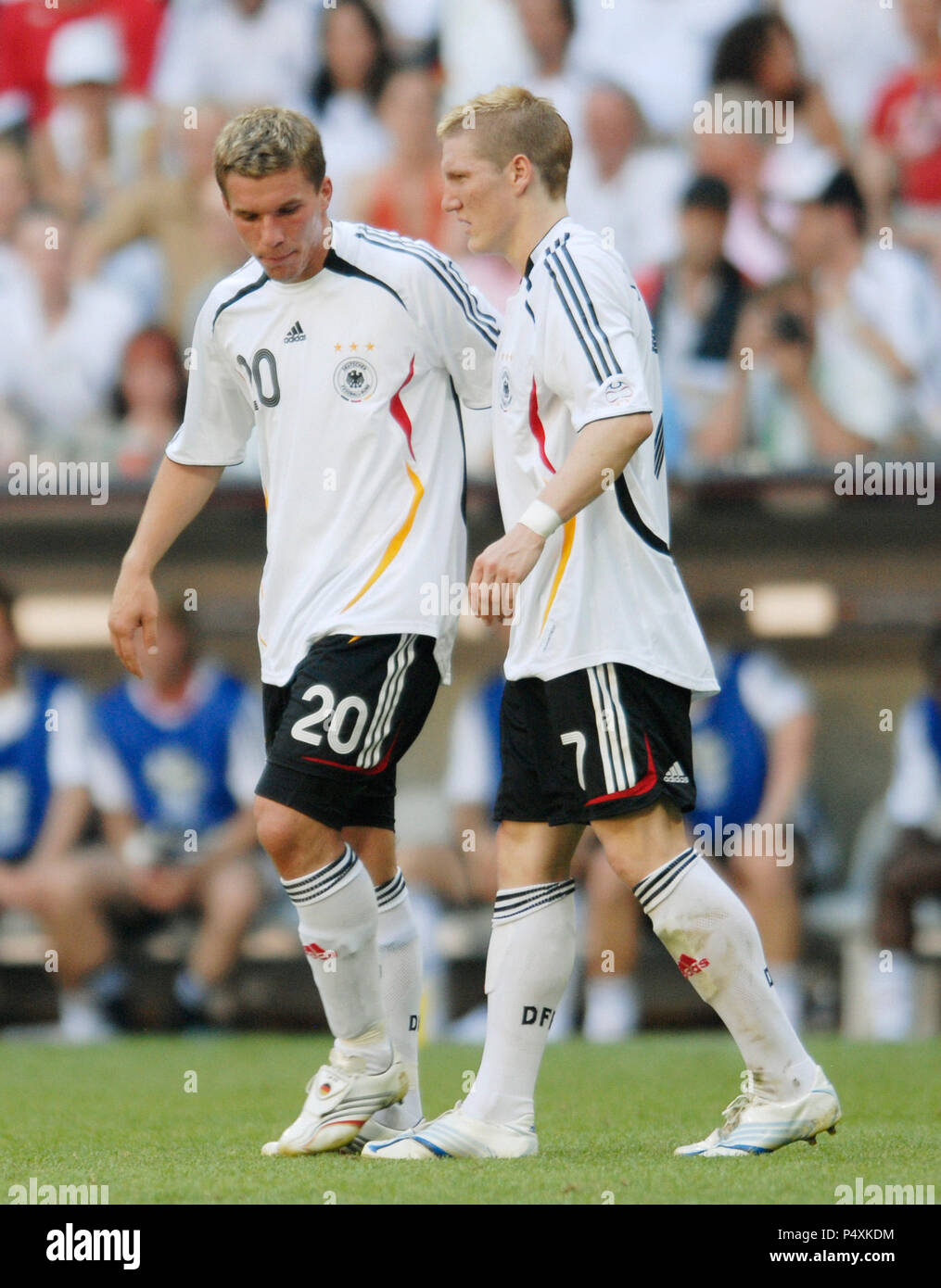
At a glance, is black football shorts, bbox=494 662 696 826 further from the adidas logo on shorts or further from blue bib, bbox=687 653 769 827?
blue bib, bbox=687 653 769 827

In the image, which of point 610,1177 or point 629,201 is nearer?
point 610,1177

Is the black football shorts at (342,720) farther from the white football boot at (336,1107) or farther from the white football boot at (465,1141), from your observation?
the white football boot at (465,1141)

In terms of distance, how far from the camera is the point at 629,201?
9.45 meters

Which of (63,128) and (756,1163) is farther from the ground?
(63,128)

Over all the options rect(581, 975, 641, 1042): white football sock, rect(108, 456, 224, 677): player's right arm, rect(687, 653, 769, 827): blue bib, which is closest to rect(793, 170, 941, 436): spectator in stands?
rect(687, 653, 769, 827): blue bib

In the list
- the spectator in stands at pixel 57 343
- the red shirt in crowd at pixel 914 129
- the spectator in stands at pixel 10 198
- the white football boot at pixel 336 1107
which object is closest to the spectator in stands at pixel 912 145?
the red shirt in crowd at pixel 914 129

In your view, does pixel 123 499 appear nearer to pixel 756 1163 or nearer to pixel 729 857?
pixel 729 857

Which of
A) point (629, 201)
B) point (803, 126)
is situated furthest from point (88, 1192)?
point (803, 126)

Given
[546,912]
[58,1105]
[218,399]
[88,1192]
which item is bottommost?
[58,1105]

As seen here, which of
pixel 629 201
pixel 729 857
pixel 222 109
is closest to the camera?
pixel 729 857

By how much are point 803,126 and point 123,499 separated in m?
4.20

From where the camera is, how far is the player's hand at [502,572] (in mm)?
3367

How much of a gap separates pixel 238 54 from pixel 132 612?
6.88 m

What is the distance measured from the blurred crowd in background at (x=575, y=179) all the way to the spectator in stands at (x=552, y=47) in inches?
0.5
